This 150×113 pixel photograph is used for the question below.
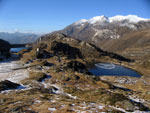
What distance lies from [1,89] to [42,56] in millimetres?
90168

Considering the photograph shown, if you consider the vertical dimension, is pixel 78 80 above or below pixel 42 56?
below

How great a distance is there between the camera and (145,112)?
2758 centimetres

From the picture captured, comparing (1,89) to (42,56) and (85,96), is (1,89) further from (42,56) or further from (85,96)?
(42,56)

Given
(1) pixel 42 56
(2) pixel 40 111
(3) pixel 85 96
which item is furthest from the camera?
(1) pixel 42 56

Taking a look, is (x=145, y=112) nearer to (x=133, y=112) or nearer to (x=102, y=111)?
(x=133, y=112)

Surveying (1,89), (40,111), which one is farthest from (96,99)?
(1,89)

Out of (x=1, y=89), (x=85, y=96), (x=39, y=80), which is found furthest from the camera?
(x=39, y=80)

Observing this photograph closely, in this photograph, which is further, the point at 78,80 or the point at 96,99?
the point at 78,80

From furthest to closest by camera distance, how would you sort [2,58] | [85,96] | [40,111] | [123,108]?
[2,58]
[85,96]
[123,108]
[40,111]

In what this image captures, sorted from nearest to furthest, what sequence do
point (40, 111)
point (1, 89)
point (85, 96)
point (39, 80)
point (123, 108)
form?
point (40, 111) < point (123, 108) < point (85, 96) < point (1, 89) < point (39, 80)

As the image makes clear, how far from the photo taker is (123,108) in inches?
1164

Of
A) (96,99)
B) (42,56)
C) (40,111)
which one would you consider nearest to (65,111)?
(40,111)

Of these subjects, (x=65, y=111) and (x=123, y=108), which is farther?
(x=123, y=108)

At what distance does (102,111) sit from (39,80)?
43.6 m
